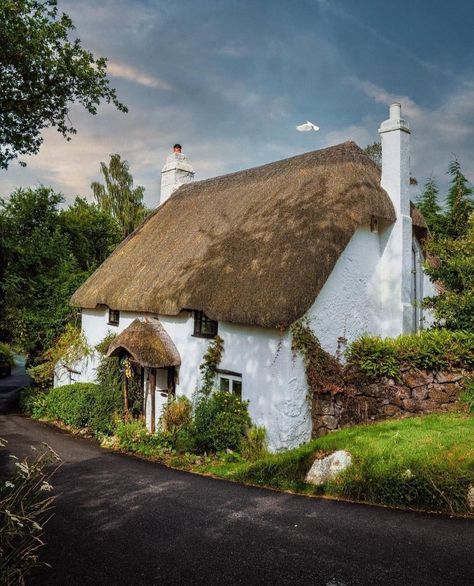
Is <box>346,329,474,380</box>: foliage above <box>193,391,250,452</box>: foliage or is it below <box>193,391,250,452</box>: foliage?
above

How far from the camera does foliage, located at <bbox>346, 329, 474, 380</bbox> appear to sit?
10.0 meters

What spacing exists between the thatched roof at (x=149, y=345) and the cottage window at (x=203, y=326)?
1067mm

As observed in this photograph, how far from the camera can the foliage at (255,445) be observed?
32.1ft

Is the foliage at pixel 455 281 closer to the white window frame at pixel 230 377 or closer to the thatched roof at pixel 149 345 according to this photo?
the white window frame at pixel 230 377

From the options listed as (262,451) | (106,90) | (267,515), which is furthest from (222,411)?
(106,90)

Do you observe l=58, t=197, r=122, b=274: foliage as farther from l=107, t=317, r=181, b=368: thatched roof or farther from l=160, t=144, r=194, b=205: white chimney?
l=107, t=317, r=181, b=368: thatched roof

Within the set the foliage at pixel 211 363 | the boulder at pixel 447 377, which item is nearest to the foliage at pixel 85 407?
the foliage at pixel 211 363

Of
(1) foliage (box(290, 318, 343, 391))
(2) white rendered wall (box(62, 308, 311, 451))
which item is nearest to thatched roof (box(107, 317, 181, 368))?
(2) white rendered wall (box(62, 308, 311, 451))

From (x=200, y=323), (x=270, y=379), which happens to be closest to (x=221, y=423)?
(x=270, y=379)

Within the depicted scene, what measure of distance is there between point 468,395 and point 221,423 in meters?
5.36

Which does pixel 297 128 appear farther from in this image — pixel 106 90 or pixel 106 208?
pixel 106 208

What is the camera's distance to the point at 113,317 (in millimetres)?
16281

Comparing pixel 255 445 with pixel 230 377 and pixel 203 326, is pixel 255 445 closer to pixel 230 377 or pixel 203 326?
pixel 230 377

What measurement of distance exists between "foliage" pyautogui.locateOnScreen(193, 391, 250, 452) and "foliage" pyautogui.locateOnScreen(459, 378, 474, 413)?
466cm
